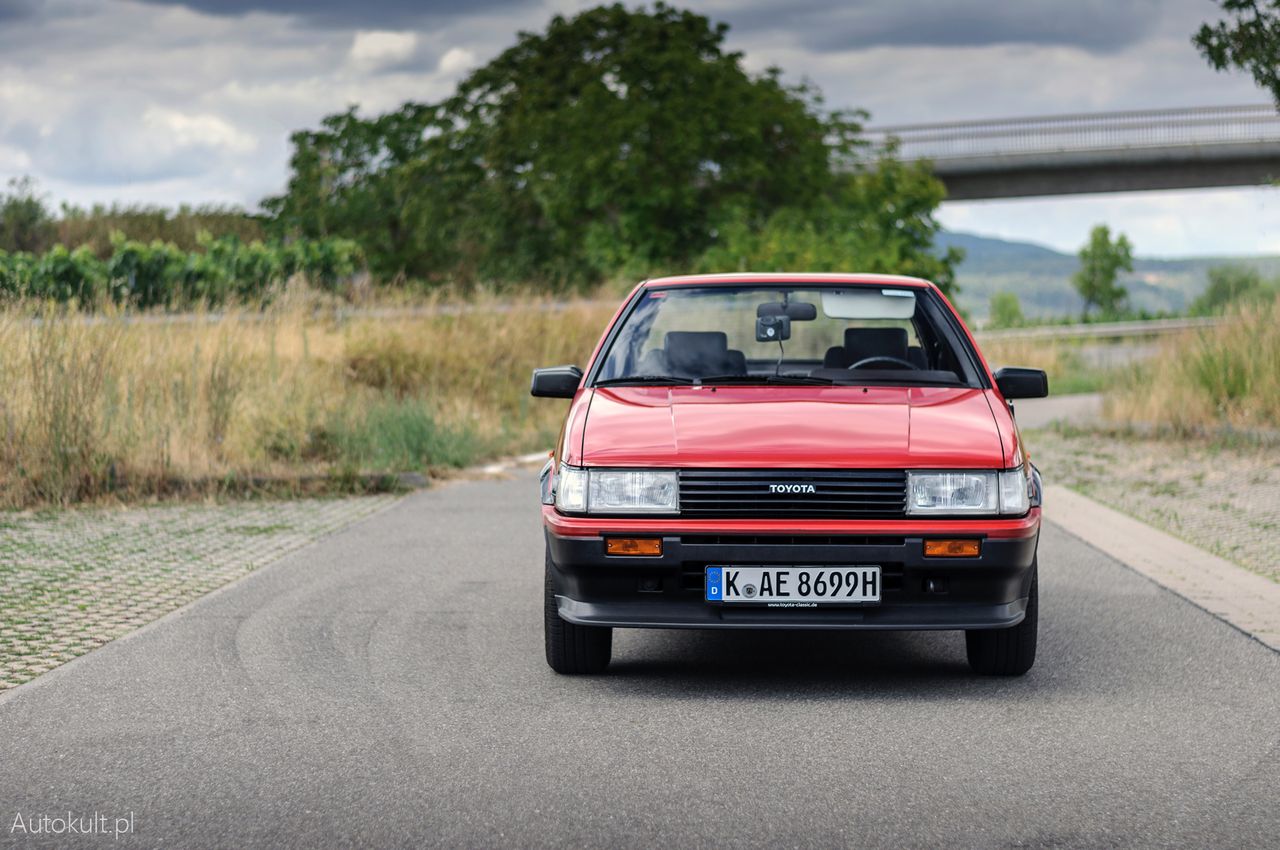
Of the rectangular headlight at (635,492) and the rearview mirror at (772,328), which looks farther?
the rearview mirror at (772,328)

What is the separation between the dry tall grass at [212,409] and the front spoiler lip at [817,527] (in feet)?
26.5

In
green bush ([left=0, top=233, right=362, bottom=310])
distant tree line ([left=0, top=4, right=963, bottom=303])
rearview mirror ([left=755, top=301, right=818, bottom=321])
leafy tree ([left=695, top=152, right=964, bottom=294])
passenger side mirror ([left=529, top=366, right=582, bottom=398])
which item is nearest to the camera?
passenger side mirror ([left=529, top=366, right=582, bottom=398])

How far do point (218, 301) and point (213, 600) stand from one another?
1023cm

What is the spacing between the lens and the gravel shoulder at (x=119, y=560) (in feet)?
25.5

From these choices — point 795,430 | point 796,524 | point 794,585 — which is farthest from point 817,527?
point 795,430

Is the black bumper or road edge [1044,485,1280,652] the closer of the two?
the black bumper

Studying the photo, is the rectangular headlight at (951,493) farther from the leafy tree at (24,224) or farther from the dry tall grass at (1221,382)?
the leafy tree at (24,224)

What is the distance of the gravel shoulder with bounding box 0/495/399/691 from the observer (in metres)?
7.76

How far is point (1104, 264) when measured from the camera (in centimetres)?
10900

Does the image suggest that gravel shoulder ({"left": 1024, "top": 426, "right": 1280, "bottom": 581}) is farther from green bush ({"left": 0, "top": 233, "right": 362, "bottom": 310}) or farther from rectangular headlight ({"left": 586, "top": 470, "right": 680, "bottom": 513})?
green bush ({"left": 0, "top": 233, "right": 362, "bottom": 310})

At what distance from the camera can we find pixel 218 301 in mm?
18391

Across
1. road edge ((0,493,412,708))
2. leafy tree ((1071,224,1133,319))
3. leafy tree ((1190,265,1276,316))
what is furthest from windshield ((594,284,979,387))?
leafy tree ((1071,224,1133,319))

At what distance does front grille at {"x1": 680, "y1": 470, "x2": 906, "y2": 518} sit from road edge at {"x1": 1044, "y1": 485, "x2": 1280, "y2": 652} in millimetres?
2197

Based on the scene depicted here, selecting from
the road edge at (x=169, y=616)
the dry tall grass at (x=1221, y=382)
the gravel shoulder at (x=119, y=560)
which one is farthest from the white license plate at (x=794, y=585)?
the dry tall grass at (x=1221, y=382)
